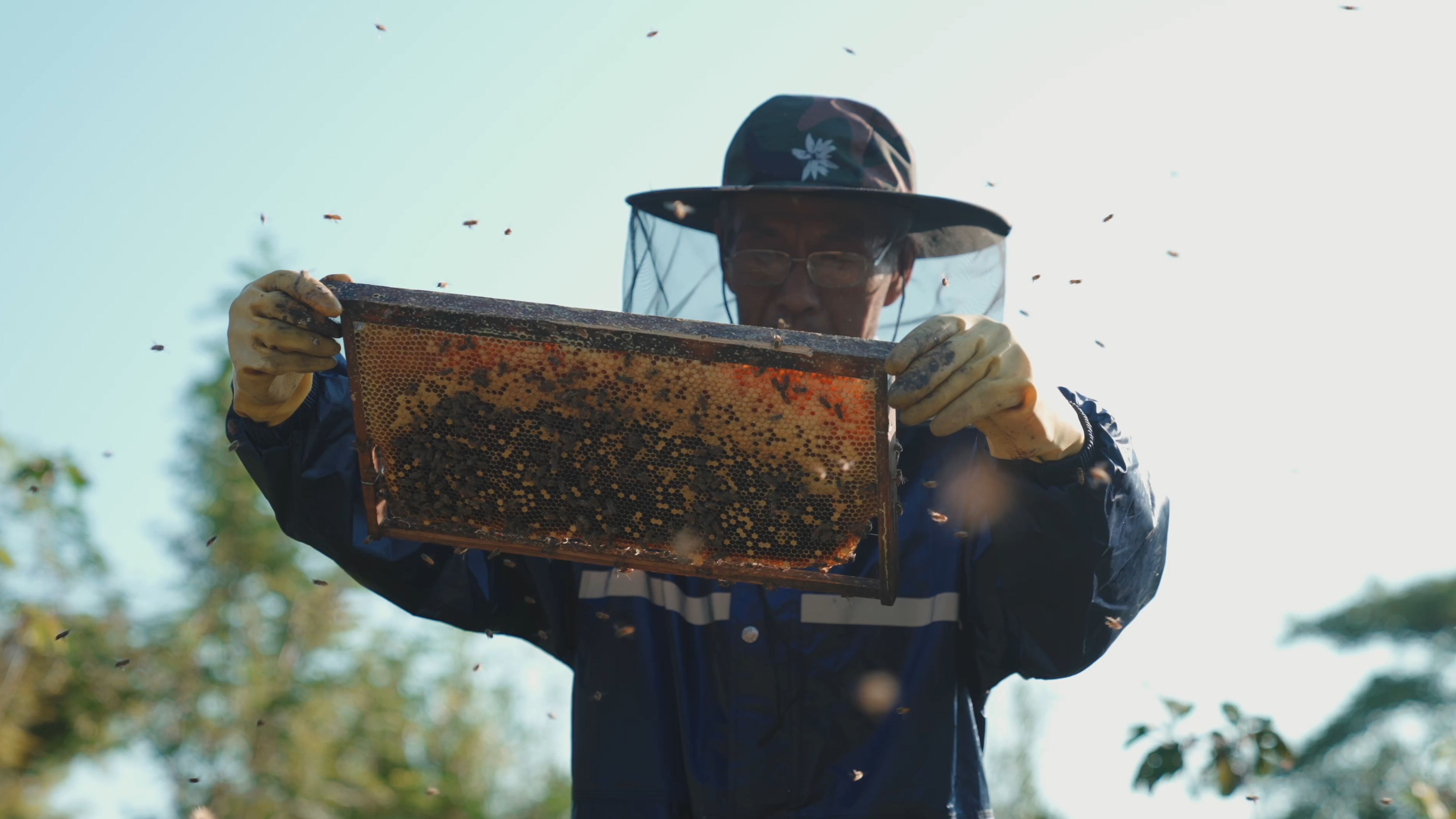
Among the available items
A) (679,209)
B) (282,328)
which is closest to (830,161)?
(679,209)

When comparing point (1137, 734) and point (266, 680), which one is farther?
point (266, 680)

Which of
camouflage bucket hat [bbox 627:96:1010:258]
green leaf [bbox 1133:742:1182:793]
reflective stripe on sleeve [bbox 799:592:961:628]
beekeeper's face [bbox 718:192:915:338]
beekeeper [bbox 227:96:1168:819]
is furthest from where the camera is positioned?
green leaf [bbox 1133:742:1182:793]

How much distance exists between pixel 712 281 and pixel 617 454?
2.13m

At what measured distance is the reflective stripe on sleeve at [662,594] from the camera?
3480 mm

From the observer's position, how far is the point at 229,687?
62.4 feet

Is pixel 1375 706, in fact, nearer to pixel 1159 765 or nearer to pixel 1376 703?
pixel 1376 703

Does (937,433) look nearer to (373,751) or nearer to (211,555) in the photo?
(211,555)

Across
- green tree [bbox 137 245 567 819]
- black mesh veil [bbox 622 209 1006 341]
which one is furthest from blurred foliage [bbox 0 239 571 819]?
black mesh veil [bbox 622 209 1006 341]

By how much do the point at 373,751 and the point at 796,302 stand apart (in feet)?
64.6

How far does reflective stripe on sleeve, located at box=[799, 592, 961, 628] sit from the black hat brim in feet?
4.63

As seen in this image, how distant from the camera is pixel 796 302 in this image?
3.99 metres

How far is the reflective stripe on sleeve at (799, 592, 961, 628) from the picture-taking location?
132 inches

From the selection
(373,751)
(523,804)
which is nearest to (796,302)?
(373,751)

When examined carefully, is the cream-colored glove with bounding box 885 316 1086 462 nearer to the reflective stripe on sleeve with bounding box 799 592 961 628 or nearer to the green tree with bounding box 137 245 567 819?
the reflective stripe on sleeve with bounding box 799 592 961 628
